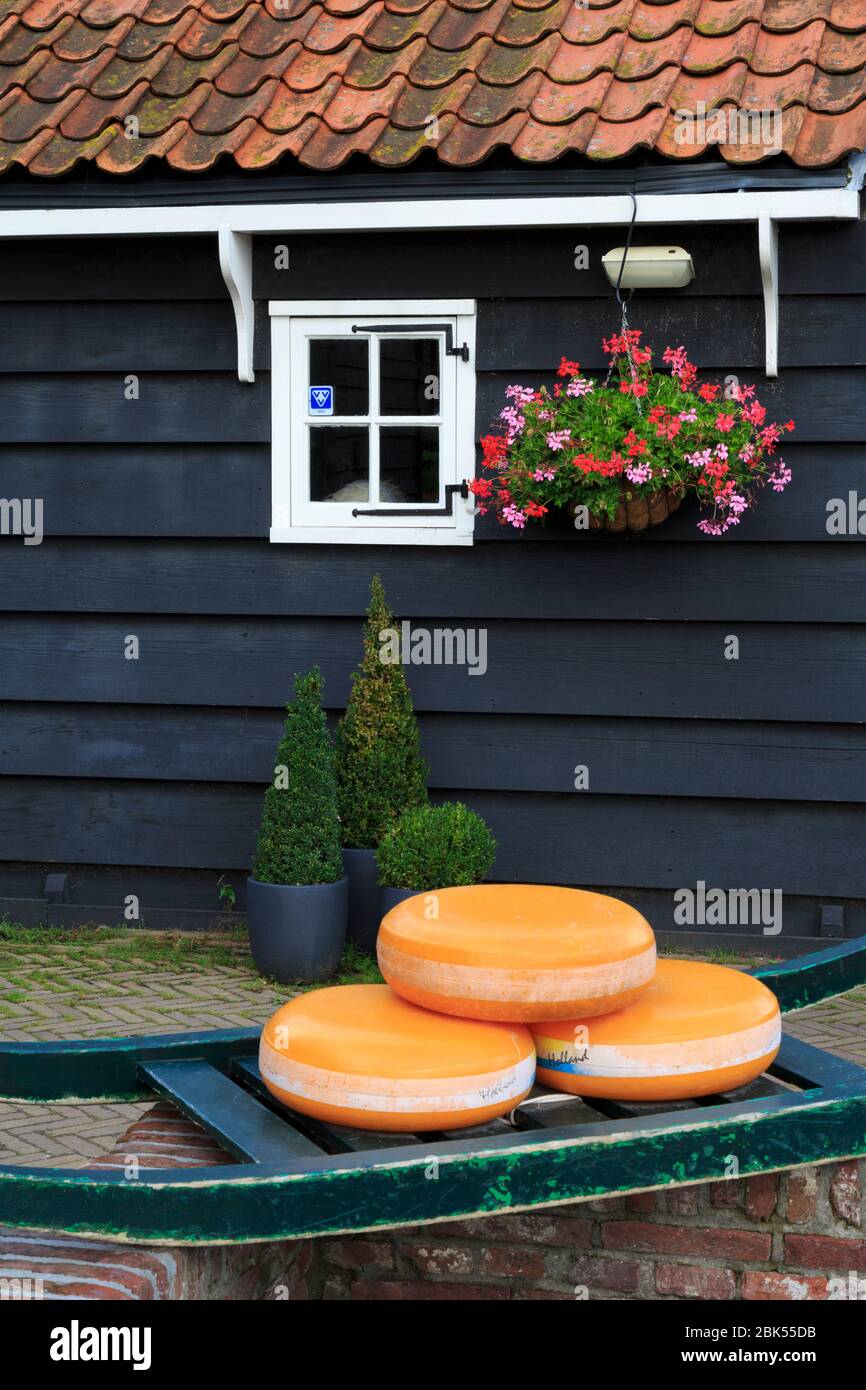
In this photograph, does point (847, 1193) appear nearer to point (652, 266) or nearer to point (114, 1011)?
point (114, 1011)

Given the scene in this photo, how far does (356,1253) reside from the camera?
10.6ft

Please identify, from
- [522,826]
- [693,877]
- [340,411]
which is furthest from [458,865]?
[340,411]

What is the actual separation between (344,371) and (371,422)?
250mm

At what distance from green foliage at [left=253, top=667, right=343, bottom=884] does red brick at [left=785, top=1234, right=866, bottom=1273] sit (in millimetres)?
3167

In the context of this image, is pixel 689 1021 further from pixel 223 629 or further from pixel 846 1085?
pixel 223 629

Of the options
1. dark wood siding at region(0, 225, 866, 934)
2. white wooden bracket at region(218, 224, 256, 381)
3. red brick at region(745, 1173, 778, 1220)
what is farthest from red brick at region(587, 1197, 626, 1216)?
white wooden bracket at region(218, 224, 256, 381)

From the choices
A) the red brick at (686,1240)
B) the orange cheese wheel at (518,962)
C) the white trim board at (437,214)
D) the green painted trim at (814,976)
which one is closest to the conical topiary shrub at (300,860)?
the white trim board at (437,214)

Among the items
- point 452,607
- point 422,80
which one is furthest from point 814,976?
point 422,80

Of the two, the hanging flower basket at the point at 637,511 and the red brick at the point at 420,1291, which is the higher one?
the hanging flower basket at the point at 637,511

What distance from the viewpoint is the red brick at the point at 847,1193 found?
293cm

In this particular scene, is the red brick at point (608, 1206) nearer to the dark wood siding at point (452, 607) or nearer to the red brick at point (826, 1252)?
the red brick at point (826, 1252)

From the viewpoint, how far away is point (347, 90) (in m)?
6.17

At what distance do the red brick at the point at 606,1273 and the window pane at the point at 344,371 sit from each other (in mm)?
4130

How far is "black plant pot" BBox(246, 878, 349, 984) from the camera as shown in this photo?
5.89m
